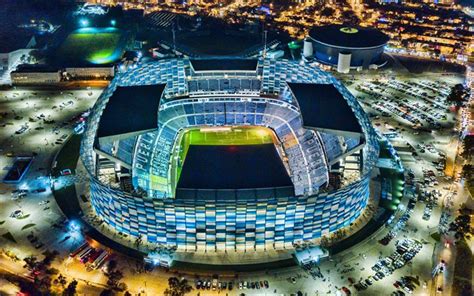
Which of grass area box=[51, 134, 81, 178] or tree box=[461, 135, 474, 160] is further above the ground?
tree box=[461, 135, 474, 160]

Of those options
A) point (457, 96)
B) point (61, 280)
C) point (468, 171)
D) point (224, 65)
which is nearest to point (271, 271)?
point (61, 280)

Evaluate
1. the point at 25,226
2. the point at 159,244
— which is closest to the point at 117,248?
the point at 159,244

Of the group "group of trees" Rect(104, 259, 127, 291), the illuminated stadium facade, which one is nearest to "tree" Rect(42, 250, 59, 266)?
"group of trees" Rect(104, 259, 127, 291)

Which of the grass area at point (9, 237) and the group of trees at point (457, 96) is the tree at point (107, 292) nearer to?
the grass area at point (9, 237)

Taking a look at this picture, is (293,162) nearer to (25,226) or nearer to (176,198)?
(176,198)

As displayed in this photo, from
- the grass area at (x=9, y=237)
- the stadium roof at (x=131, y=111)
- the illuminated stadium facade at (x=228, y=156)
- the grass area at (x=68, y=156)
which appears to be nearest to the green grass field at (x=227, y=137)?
the illuminated stadium facade at (x=228, y=156)

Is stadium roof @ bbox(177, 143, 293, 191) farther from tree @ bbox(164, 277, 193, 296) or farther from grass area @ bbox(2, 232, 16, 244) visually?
grass area @ bbox(2, 232, 16, 244)

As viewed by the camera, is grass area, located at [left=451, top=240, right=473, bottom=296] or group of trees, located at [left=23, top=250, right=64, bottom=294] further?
grass area, located at [left=451, top=240, right=473, bottom=296]
